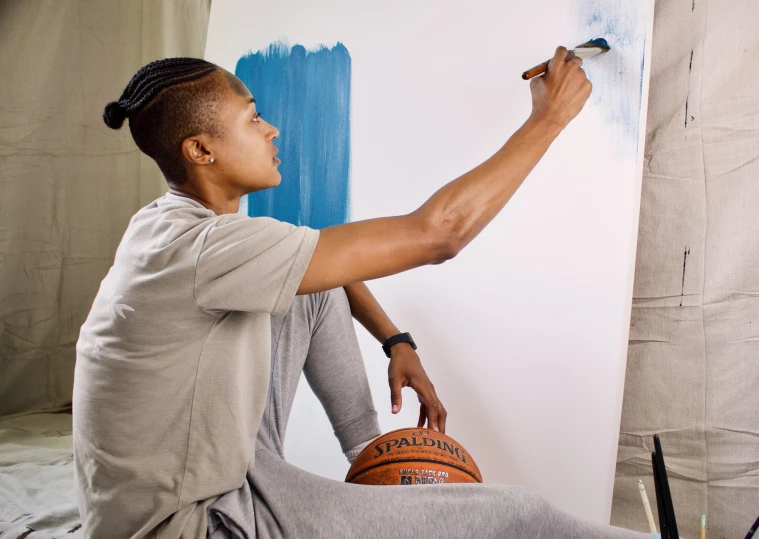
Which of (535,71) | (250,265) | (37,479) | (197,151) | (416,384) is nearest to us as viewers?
(250,265)

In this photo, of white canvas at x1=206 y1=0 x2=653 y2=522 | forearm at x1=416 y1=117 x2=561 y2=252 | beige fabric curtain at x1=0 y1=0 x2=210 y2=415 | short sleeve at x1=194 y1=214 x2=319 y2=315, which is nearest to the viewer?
short sleeve at x1=194 y1=214 x2=319 y2=315

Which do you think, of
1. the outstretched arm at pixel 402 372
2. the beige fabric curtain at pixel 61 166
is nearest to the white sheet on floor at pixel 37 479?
the beige fabric curtain at pixel 61 166

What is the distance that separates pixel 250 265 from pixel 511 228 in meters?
0.78

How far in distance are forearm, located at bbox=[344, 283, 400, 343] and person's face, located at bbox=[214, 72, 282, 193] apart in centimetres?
40

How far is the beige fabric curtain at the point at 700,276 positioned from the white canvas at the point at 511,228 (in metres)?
0.16

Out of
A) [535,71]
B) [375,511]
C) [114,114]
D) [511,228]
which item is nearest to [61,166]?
[114,114]

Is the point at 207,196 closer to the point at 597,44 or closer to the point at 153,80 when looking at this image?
the point at 153,80

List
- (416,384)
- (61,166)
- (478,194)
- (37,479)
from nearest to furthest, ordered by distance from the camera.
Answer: (478,194) < (416,384) < (37,479) < (61,166)

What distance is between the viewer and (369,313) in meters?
1.61

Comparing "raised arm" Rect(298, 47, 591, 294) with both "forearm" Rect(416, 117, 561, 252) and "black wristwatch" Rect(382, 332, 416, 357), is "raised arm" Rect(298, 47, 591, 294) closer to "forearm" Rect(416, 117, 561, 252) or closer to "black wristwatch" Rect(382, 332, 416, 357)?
"forearm" Rect(416, 117, 561, 252)

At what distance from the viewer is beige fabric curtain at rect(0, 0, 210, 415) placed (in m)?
2.50

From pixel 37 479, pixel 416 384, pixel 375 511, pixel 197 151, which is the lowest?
pixel 37 479

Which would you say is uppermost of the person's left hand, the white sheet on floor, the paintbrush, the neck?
A: the paintbrush

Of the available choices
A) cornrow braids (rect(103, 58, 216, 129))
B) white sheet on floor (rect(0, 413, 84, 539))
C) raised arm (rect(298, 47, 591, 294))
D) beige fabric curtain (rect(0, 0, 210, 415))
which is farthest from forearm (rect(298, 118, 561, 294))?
beige fabric curtain (rect(0, 0, 210, 415))
